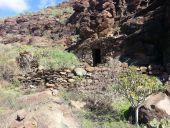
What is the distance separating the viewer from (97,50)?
603 inches

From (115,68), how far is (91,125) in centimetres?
408

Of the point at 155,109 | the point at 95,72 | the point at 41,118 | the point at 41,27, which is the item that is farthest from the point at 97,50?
the point at 41,27

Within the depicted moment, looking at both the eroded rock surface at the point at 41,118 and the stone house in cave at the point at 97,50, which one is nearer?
the eroded rock surface at the point at 41,118

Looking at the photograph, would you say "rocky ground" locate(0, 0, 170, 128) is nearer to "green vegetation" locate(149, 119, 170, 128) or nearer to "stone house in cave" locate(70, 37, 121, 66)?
"stone house in cave" locate(70, 37, 121, 66)

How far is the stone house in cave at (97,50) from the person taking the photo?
47.0 ft

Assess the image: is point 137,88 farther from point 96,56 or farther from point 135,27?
point 96,56

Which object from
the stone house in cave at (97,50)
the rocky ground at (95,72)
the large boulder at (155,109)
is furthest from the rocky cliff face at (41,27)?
the large boulder at (155,109)

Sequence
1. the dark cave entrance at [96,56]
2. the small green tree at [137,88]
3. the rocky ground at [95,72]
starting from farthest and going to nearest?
the dark cave entrance at [96,56] < the small green tree at [137,88] < the rocky ground at [95,72]

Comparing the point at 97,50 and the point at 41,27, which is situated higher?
the point at 41,27

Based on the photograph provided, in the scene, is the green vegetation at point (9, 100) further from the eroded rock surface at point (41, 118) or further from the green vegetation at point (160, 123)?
the green vegetation at point (160, 123)

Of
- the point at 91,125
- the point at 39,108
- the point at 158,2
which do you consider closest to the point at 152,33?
the point at 158,2

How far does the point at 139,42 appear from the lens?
13.8m

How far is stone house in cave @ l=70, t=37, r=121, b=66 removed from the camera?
14.3 m

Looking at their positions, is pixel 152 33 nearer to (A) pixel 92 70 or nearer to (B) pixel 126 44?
(B) pixel 126 44
